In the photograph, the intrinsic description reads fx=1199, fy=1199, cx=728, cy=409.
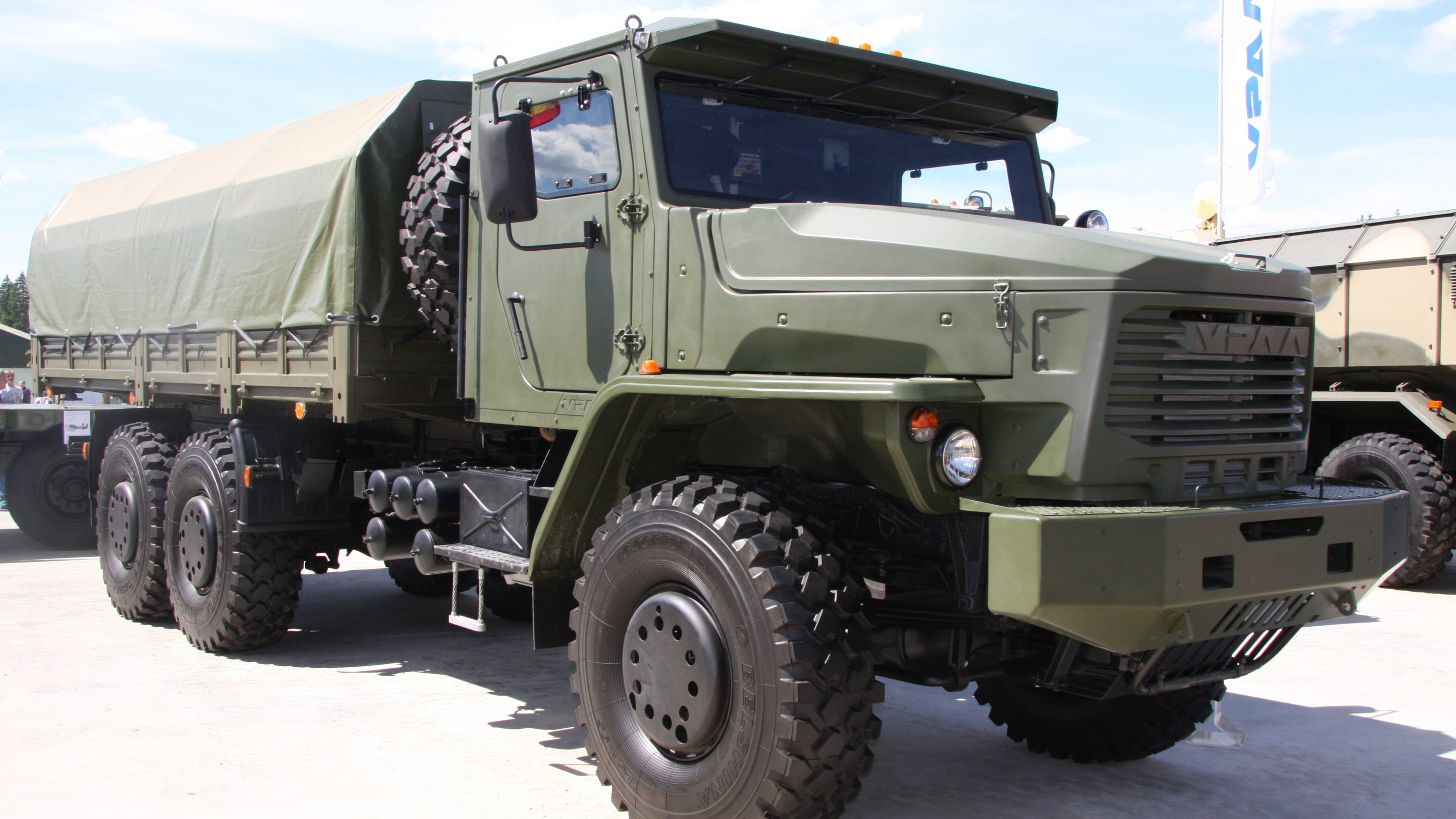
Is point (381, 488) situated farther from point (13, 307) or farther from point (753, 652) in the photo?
point (13, 307)

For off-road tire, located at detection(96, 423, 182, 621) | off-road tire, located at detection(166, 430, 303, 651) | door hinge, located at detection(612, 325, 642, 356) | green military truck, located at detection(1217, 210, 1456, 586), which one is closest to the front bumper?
door hinge, located at detection(612, 325, 642, 356)

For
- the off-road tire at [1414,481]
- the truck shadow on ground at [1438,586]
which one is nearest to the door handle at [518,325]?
the off-road tire at [1414,481]

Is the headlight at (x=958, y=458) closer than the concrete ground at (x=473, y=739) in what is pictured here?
Yes

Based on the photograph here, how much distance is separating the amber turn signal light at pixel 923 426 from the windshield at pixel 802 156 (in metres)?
1.35

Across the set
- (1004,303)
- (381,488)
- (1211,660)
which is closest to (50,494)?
(381,488)

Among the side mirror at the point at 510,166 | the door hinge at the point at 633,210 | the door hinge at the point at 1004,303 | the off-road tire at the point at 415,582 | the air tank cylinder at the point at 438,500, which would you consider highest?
the side mirror at the point at 510,166

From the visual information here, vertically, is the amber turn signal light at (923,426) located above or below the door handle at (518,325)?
below

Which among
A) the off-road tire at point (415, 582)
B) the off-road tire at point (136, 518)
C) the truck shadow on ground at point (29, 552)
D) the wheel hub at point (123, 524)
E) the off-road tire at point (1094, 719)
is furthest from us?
the truck shadow on ground at point (29, 552)

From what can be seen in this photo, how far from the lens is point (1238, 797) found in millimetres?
4809

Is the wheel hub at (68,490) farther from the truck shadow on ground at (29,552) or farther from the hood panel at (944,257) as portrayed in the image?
the hood panel at (944,257)

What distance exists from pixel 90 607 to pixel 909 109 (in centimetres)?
707

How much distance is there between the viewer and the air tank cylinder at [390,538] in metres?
6.26

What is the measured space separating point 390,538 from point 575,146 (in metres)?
2.49

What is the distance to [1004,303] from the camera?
3.64m
